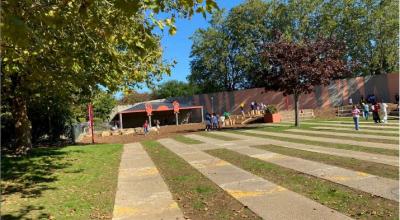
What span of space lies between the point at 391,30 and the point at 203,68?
21232mm

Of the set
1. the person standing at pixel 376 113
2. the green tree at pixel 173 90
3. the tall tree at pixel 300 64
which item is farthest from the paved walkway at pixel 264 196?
the green tree at pixel 173 90

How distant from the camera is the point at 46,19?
4.63m

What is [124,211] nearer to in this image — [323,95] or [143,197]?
[143,197]

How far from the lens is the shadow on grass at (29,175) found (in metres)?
9.24

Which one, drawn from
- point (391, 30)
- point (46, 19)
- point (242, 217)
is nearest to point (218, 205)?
point (242, 217)

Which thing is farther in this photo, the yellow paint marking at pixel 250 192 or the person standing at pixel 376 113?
the person standing at pixel 376 113

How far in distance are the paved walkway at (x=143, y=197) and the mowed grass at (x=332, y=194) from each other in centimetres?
215

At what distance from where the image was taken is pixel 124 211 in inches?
296

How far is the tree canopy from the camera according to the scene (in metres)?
51.0

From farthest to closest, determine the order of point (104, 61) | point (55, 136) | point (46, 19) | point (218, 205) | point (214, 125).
Result: point (214, 125)
point (55, 136)
point (104, 61)
point (218, 205)
point (46, 19)

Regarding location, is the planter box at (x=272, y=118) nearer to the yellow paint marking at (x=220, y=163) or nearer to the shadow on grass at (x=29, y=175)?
the shadow on grass at (x=29, y=175)

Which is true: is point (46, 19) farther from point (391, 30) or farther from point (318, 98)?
point (391, 30)

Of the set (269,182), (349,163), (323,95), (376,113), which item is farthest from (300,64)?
(323,95)

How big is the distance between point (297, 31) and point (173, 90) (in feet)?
120
